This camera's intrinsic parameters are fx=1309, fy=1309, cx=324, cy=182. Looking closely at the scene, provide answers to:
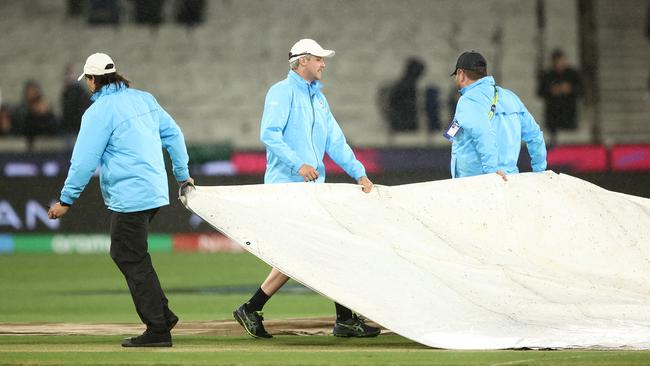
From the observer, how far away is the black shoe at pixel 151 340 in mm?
8781

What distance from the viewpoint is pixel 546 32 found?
81.0 feet

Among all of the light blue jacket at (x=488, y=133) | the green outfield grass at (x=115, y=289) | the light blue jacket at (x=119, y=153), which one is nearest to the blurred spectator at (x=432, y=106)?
the green outfield grass at (x=115, y=289)

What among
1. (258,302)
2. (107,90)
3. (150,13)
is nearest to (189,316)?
(258,302)

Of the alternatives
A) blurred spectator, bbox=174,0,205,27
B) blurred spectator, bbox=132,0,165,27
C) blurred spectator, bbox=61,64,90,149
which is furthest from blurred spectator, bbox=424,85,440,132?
blurred spectator, bbox=61,64,90,149

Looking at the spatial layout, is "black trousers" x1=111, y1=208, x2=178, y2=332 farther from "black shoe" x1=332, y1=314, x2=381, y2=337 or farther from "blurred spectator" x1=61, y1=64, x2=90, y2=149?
"blurred spectator" x1=61, y1=64, x2=90, y2=149

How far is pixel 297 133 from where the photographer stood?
9.62 m

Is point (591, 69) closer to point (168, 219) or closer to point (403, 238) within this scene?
point (168, 219)

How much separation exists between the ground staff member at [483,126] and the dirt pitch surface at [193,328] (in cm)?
148

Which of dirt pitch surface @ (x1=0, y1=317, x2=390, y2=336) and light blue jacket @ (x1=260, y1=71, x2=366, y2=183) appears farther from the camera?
dirt pitch surface @ (x1=0, y1=317, x2=390, y2=336)

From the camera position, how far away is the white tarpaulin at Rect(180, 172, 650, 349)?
28.6 ft

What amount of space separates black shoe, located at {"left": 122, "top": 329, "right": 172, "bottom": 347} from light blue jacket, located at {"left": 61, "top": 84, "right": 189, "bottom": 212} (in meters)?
0.85

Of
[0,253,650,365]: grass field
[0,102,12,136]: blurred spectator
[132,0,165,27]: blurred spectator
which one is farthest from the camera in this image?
[132,0,165,27]: blurred spectator

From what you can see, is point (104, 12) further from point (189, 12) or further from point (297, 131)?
point (297, 131)

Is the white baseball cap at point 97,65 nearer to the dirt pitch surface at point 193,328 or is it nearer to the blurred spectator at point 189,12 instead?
the dirt pitch surface at point 193,328
